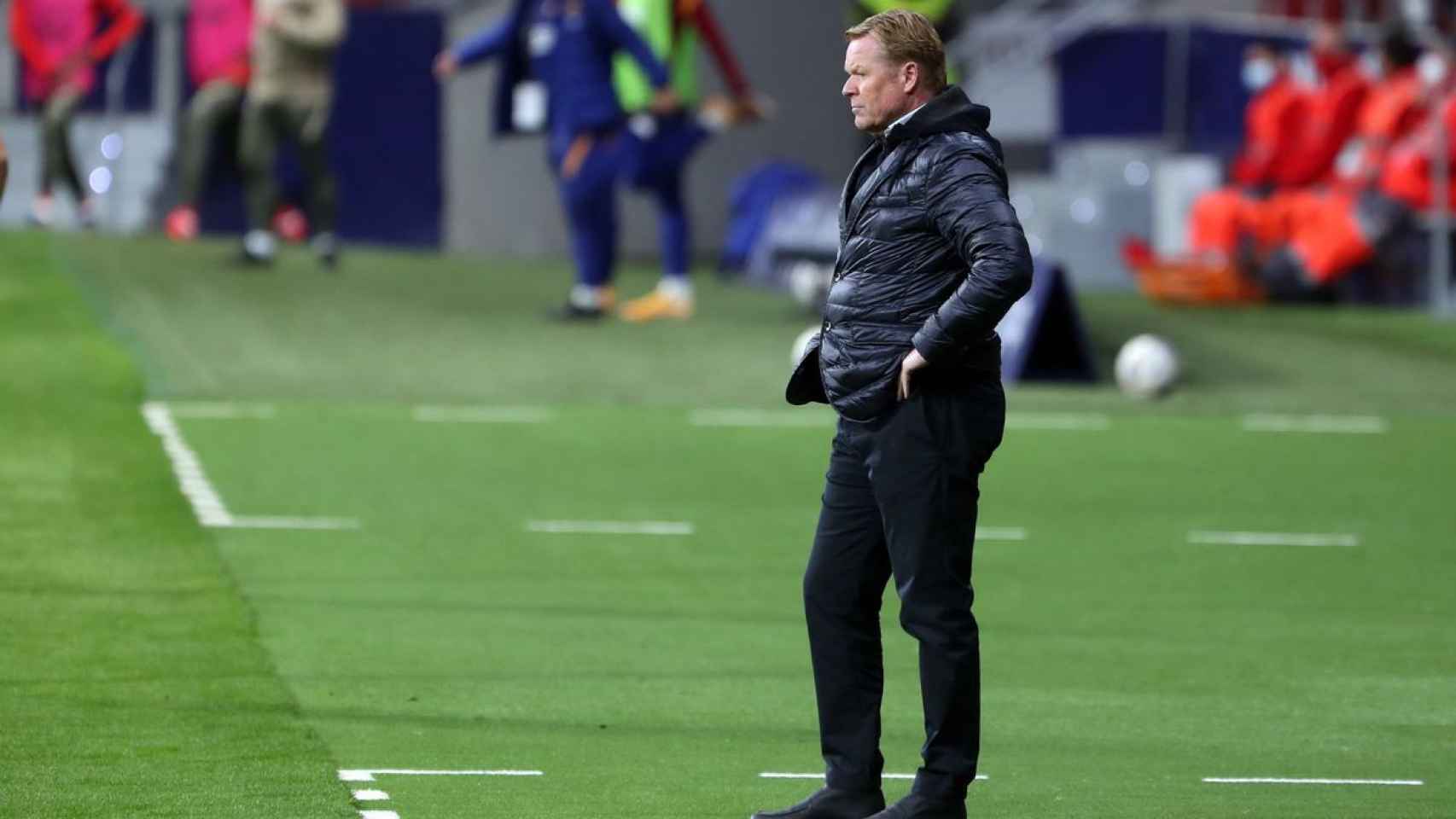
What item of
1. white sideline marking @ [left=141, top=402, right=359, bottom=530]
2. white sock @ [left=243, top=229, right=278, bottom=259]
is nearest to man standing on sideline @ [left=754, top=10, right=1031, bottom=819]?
white sideline marking @ [left=141, top=402, right=359, bottom=530]

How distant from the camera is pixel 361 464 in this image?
13.8 meters

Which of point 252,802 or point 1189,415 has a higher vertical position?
point 252,802

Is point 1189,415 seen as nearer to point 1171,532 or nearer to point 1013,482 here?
point 1013,482

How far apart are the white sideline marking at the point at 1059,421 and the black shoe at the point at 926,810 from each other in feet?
31.6

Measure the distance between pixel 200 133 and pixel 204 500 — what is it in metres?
11.8

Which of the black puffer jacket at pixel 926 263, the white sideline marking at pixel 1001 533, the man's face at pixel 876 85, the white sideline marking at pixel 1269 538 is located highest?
the man's face at pixel 876 85

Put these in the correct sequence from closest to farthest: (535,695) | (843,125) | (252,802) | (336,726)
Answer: (252,802), (336,726), (535,695), (843,125)

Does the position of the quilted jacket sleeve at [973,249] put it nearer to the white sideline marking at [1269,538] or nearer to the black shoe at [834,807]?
the black shoe at [834,807]

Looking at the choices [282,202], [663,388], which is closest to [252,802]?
[663,388]

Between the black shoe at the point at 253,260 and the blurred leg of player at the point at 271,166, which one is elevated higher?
the blurred leg of player at the point at 271,166

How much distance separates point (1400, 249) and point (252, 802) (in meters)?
18.2

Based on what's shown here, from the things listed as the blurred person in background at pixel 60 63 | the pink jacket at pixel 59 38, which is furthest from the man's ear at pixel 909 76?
the pink jacket at pixel 59 38

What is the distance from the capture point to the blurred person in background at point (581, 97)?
1967cm

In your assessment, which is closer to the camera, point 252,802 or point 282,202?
point 252,802
